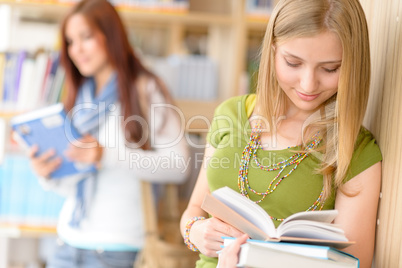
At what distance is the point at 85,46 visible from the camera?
239 cm

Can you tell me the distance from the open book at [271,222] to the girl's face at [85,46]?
1.41 meters

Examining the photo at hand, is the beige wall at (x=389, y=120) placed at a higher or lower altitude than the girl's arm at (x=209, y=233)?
higher

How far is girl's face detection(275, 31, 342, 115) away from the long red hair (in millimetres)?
1168

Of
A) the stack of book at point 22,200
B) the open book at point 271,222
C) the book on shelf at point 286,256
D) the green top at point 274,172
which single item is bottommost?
the stack of book at point 22,200

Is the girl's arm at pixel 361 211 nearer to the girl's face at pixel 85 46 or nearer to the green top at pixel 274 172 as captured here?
the green top at pixel 274 172

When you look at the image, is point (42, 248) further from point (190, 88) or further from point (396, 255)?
point (396, 255)

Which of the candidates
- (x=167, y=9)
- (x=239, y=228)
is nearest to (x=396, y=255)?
(x=239, y=228)

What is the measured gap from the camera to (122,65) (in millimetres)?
2385

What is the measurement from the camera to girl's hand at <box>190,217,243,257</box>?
3.92 ft

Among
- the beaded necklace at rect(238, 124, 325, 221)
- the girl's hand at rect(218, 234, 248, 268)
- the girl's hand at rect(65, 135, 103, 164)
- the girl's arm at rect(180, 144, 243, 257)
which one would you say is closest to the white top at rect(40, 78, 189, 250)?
the girl's hand at rect(65, 135, 103, 164)

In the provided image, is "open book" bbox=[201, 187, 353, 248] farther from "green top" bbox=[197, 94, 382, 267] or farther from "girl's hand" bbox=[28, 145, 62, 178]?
"girl's hand" bbox=[28, 145, 62, 178]

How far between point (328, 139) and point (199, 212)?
38 cm

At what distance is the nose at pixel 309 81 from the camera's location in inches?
45.8

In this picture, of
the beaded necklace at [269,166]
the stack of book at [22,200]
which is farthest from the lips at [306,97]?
the stack of book at [22,200]
